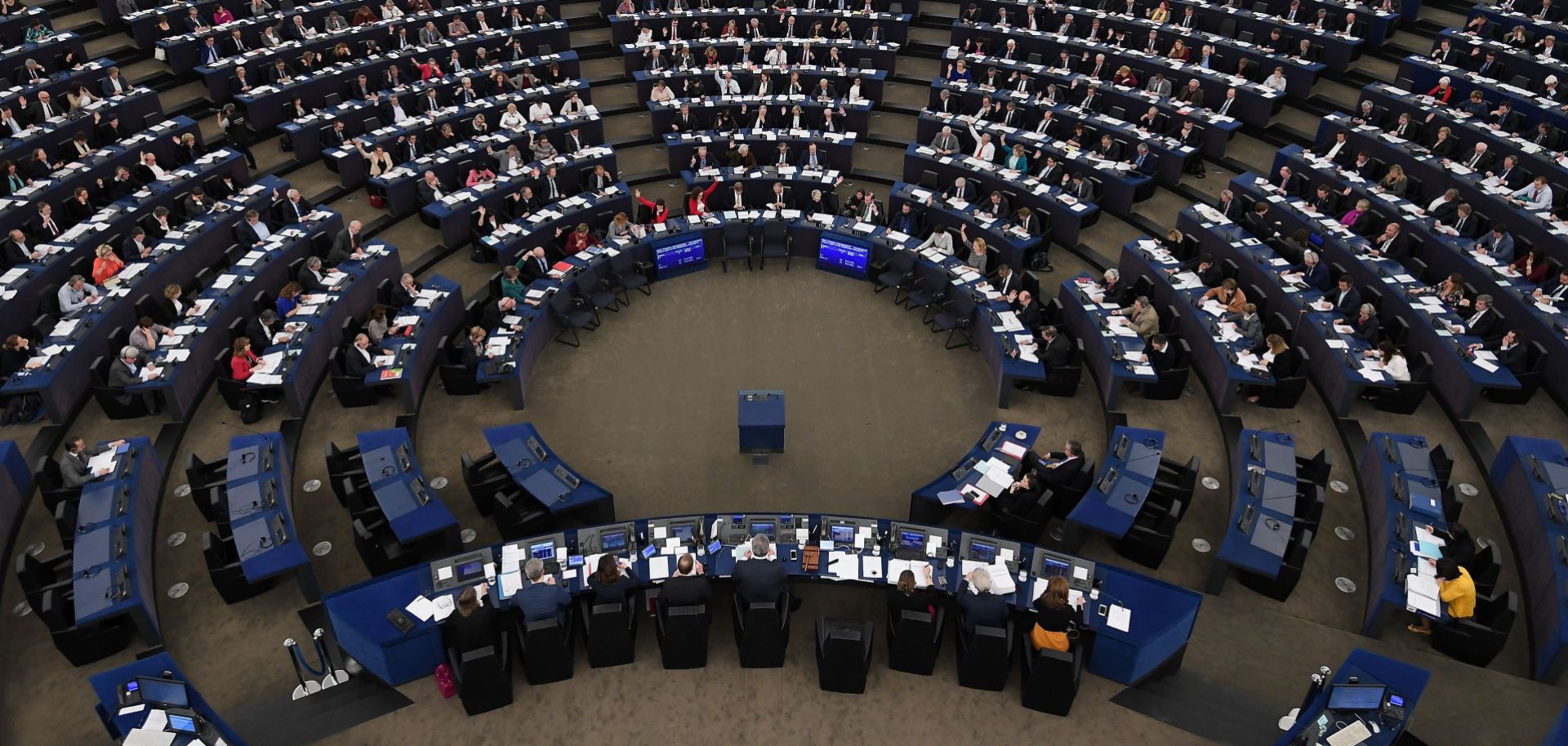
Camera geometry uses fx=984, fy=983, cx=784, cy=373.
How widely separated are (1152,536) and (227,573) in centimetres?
1193

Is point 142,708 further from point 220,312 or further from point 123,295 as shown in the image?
point 123,295

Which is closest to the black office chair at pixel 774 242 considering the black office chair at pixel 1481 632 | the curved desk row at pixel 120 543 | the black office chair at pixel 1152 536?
the black office chair at pixel 1152 536

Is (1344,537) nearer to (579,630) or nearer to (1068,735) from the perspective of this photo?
(1068,735)

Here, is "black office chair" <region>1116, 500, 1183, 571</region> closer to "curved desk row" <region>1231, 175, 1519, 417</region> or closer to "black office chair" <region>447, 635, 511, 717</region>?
"curved desk row" <region>1231, 175, 1519, 417</region>

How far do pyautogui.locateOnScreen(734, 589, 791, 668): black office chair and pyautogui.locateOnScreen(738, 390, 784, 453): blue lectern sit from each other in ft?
12.8

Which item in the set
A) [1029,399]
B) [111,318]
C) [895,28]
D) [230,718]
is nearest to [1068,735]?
[1029,399]

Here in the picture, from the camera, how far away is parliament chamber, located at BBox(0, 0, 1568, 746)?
11508 millimetres

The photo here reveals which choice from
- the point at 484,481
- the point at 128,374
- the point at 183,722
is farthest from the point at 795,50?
the point at 183,722

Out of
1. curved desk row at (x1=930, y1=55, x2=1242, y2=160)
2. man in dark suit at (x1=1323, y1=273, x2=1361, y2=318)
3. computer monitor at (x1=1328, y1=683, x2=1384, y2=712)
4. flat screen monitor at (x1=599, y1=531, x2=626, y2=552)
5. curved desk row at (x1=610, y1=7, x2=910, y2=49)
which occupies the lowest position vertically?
flat screen monitor at (x1=599, y1=531, x2=626, y2=552)

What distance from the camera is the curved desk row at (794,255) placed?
1680cm

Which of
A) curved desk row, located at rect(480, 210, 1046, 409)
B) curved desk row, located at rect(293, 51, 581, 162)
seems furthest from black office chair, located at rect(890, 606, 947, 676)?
curved desk row, located at rect(293, 51, 581, 162)

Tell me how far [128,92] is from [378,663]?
18.5 meters

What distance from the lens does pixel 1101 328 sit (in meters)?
17.0

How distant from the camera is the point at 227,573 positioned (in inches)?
486
